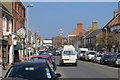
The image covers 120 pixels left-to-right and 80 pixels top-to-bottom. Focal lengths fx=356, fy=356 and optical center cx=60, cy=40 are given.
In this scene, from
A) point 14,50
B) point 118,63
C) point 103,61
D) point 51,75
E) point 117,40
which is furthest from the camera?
point 117,40

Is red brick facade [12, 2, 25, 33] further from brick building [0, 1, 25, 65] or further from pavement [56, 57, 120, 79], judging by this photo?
pavement [56, 57, 120, 79]

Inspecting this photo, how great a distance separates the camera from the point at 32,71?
1141 centimetres

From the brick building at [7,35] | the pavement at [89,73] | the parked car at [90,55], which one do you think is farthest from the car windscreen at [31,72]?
the parked car at [90,55]

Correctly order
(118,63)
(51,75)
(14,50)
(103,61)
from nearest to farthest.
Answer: (51,75)
(118,63)
(14,50)
(103,61)

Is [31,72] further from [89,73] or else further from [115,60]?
[115,60]

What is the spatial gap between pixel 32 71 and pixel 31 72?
0.05 meters

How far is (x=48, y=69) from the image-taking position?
11.5 m

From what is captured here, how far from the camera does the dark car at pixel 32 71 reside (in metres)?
11.1

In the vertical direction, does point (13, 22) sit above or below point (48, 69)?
above

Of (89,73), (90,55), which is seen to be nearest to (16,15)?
(90,55)

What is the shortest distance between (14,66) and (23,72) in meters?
0.49

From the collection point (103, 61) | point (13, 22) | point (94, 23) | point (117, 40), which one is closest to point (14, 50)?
point (13, 22)

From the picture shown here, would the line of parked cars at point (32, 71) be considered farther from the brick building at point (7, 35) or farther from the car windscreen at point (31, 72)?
the brick building at point (7, 35)

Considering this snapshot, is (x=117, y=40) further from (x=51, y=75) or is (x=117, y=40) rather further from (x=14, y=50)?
(x=51, y=75)
